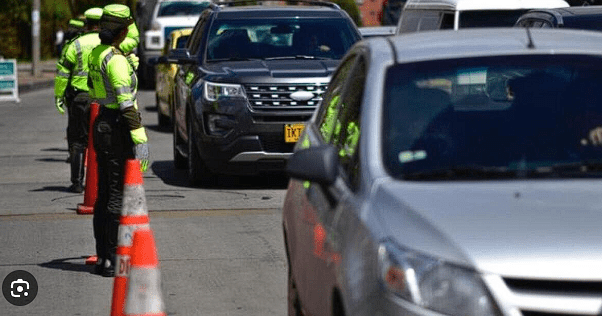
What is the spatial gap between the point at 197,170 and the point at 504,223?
10.4m

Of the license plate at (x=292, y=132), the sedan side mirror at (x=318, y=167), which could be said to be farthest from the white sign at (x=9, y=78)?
the sedan side mirror at (x=318, y=167)

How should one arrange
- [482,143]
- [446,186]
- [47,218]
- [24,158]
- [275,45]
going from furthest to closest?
[24,158], [275,45], [47,218], [482,143], [446,186]

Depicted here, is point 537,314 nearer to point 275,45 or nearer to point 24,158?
point 275,45

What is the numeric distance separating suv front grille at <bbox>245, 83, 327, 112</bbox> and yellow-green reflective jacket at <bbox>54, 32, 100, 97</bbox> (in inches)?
62.0

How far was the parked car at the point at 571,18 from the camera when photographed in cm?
1287

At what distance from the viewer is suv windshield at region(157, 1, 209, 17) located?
120 ft

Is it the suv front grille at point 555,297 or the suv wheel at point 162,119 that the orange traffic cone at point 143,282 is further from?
the suv wheel at point 162,119

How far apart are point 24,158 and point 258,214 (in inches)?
275

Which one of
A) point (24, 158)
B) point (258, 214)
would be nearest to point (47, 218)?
point (258, 214)

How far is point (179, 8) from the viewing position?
37062mm

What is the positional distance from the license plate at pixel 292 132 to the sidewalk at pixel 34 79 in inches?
1009

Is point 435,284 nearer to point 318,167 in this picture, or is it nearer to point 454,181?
point 454,181

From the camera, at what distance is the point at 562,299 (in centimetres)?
468

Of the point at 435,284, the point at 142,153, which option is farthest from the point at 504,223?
the point at 142,153
